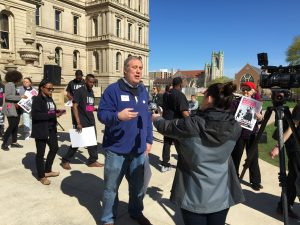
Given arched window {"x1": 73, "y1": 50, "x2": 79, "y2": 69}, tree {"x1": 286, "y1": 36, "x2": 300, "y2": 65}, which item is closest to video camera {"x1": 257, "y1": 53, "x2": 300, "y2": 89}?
arched window {"x1": 73, "y1": 50, "x2": 79, "y2": 69}

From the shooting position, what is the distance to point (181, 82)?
5.89 meters

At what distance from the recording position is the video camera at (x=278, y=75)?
2920mm

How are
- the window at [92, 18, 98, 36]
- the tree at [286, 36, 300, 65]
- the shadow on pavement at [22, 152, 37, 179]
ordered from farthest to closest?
the tree at [286, 36, 300, 65] → the window at [92, 18, 98, 36] → the shadow on pavement at [22, 152, 37, 179]

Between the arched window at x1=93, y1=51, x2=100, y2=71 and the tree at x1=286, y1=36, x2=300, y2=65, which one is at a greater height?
the tree at x1=286, y1=36, x2=300, y2=65

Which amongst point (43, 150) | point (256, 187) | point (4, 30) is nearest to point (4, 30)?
point (4, 30)

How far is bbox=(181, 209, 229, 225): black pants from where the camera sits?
94.2 inches

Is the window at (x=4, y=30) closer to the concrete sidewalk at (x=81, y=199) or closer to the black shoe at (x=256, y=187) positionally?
the concrete sidewalk at (x=81, y=199)

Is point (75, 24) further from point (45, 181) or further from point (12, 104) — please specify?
Answer: point (45, 181)

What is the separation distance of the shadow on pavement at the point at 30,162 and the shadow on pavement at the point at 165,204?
91.0 inches

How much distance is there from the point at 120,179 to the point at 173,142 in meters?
1.02

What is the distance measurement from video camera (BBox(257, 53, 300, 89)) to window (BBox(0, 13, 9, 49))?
24.3 meters

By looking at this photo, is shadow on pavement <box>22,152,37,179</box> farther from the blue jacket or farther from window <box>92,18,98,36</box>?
window <box>92,18,98,36</box>

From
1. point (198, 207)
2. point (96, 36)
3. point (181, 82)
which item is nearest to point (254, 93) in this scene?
point (181, 82)

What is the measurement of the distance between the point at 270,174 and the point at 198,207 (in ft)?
13.7
